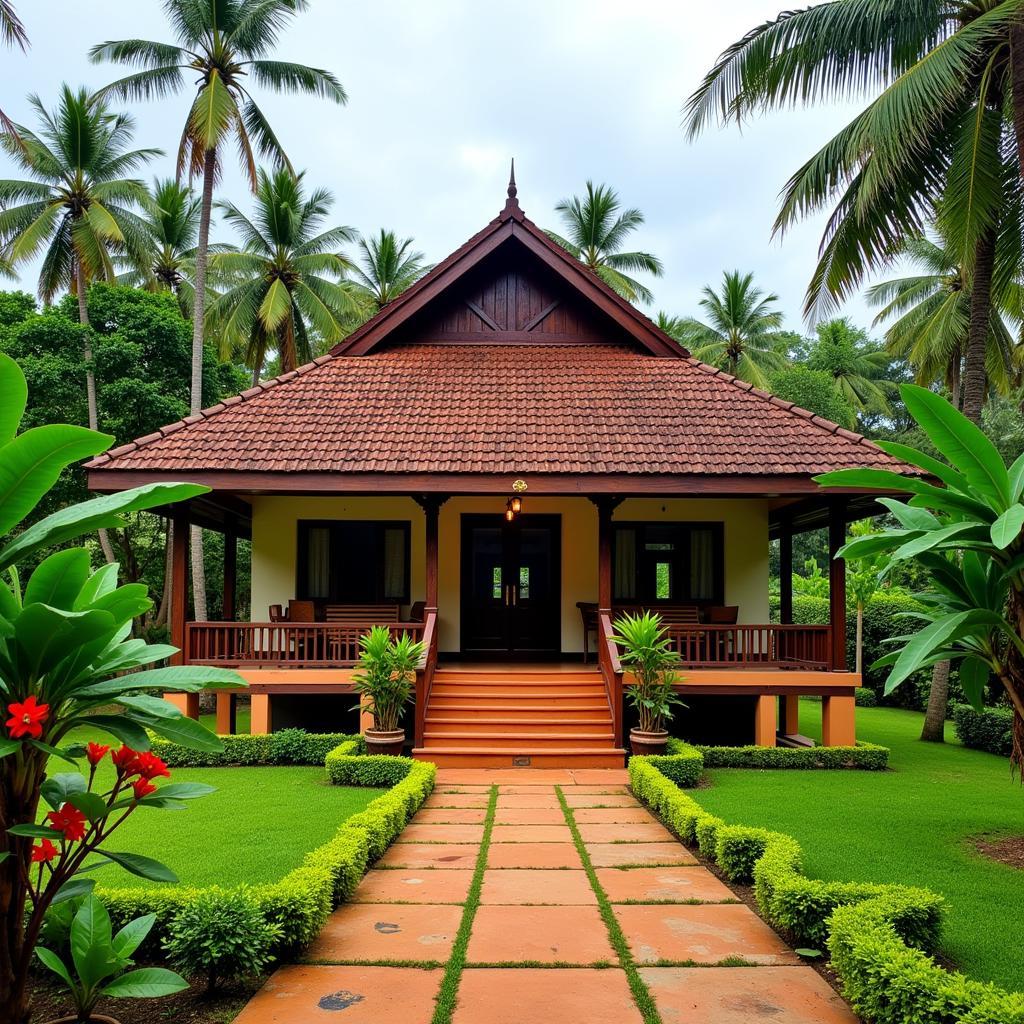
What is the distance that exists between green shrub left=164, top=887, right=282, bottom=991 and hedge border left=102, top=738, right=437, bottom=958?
84 millimetres

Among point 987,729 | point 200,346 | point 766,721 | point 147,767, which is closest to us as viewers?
point 147,767

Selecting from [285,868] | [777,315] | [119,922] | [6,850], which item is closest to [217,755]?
[285,868]

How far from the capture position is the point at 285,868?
574 centimetres

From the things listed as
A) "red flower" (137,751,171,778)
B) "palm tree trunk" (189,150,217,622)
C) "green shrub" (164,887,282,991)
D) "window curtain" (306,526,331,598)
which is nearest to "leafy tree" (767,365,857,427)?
"palm tree trunk" (189,150,217,622)

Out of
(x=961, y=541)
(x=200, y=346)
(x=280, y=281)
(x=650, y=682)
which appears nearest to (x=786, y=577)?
(x=650, y=682)

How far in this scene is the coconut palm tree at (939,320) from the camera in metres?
18.7

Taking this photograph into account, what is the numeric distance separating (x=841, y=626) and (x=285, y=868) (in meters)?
8.28

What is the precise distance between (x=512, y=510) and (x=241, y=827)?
20.4 feet

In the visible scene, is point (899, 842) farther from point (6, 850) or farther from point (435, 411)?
point (435, 411)

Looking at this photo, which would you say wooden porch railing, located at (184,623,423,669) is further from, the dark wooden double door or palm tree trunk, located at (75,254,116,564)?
palm tree trunk, located at (75,254,116,564)

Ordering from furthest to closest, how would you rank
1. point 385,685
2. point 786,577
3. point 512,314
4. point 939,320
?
point 939,320
point 786,577
point 512,314
point 385,685

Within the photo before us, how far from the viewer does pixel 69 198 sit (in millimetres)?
22344

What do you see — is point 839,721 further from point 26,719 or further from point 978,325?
point 26,719

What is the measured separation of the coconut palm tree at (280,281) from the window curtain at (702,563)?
15.5 meters
